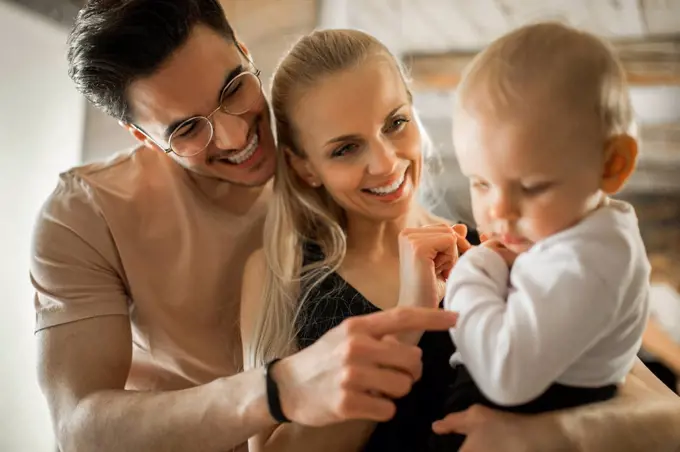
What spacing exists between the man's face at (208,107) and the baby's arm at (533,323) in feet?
2.19

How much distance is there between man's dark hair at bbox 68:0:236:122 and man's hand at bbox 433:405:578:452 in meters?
0.84

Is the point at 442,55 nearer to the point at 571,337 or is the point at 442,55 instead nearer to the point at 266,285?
the point at 266,285

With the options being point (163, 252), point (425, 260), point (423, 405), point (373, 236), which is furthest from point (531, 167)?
point (163, 252)

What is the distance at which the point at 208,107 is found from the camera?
119cm

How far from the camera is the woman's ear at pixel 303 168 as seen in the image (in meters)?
1.26

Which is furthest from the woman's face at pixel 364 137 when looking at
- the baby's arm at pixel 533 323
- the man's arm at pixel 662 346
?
the man's arm at pixel 662 346

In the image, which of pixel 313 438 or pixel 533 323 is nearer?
pixel 533 323

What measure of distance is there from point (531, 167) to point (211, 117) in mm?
702

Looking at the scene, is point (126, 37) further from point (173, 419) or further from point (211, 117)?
point (173, 419)

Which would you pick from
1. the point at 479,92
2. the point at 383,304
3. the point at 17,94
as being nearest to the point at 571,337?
the point at 479,92

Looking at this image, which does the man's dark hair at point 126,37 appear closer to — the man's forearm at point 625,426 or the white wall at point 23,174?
the white wall at point 23,174

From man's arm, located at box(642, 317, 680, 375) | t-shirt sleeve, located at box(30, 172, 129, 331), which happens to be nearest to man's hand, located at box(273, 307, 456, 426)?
t-shirt sleeve, located at box(30, 172, 129, 331)

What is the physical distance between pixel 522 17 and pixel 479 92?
41.5 inches

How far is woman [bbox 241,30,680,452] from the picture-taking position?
1061 millimetres
